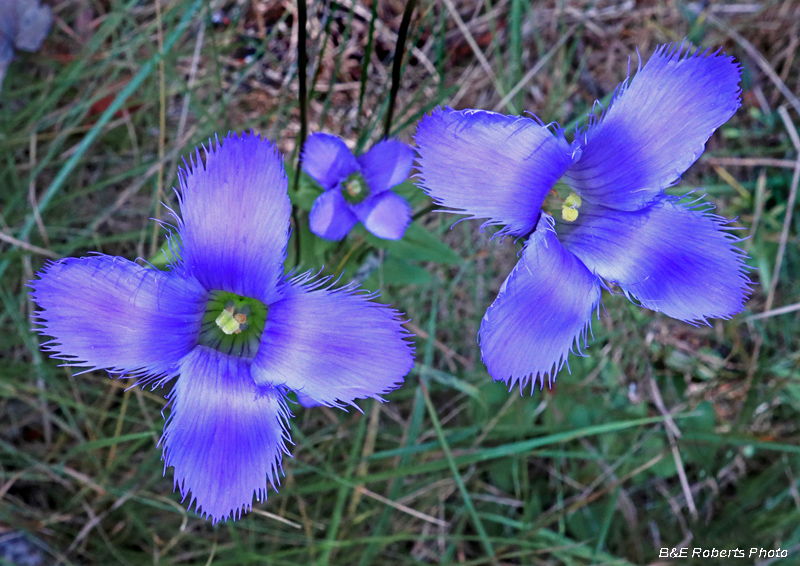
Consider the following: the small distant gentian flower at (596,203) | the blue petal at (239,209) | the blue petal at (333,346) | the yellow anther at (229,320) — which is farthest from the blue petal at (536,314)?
the yellow anther at (229,320)

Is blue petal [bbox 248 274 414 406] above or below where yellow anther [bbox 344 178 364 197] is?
below

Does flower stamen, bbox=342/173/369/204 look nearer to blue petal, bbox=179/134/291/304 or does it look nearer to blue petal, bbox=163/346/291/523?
blue petal, bbox=179/134/291/304

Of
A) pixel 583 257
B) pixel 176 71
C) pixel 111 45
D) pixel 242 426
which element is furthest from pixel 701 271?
pixel 111 45

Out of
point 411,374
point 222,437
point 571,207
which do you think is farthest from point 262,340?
point 411,374

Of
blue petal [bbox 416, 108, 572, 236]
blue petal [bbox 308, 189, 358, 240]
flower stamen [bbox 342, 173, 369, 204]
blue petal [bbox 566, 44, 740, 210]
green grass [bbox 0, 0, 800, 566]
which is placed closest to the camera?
blue petal [bbox 416, 108, 572, 236]

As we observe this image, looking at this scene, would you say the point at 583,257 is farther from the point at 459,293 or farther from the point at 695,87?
the point at 459,293

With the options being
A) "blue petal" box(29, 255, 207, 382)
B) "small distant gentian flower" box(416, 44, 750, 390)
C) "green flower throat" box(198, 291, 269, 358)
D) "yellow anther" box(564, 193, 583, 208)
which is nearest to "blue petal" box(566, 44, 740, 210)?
"small distant gentian flower" box(416, 44, 750, 390)
